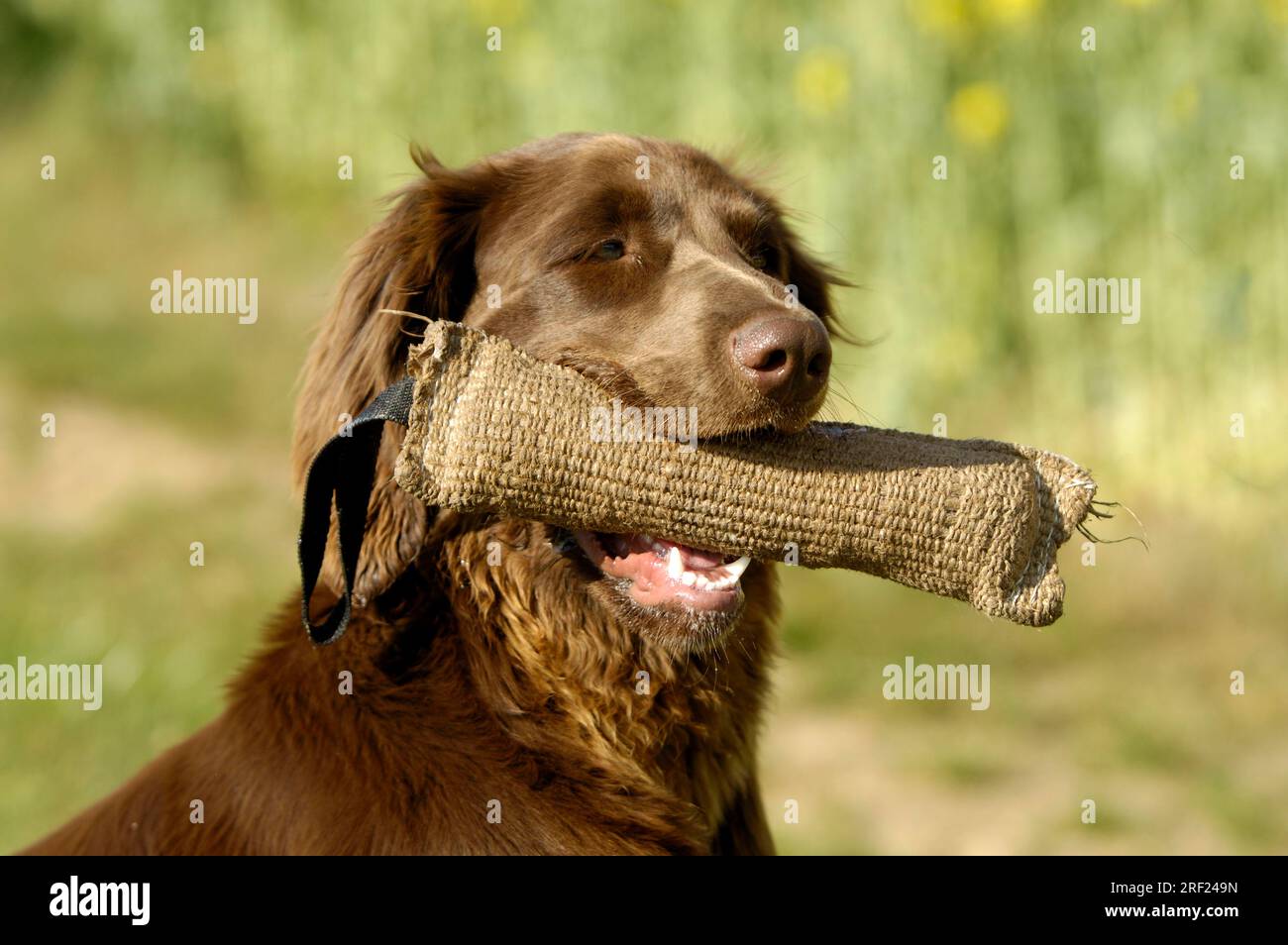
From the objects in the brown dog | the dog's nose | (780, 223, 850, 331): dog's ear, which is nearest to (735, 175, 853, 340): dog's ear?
(780, 223, 850, 331): dog's ear

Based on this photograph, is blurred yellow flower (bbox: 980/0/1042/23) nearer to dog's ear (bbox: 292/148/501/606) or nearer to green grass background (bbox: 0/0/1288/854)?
green grass background (bbox: 0/0/1288/854)

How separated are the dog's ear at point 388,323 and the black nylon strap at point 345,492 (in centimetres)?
9

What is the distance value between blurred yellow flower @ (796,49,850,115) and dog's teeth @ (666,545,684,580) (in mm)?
4928

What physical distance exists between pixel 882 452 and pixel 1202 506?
14.2 feet

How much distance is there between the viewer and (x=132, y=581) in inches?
309

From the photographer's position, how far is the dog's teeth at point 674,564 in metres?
3.25

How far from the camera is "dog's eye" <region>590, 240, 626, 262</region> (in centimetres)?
352

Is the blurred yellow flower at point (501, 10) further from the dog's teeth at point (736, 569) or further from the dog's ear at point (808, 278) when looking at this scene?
the dog's teeth at point (736, 569)

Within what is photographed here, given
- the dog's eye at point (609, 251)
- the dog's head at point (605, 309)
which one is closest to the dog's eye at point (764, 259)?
the dog's head at point (605, 309)

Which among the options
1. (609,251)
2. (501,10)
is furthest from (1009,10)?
(609,251)

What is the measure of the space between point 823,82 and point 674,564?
195 inches

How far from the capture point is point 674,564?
327 centimetres

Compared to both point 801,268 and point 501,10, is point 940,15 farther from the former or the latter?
point 501,10
